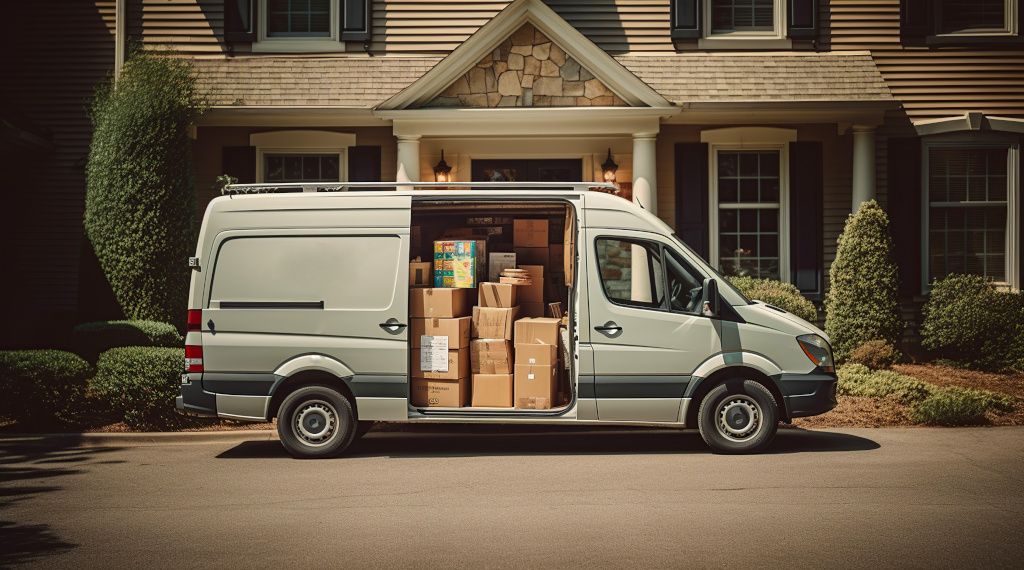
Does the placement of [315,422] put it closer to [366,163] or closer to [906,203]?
[366,163]

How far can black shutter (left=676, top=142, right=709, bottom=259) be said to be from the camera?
15047 mm

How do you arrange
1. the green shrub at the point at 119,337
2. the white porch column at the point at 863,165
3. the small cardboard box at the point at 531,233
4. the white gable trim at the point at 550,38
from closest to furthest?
the small cardboard box at the point at 531,233 → the green shrub at the point at 119,337 → the white gable trim at the point at 550,38 → the white porch column at the point at 863,165

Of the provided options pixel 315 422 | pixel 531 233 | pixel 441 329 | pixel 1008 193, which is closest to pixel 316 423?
pixel 315 422

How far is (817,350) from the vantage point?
8.55 meters

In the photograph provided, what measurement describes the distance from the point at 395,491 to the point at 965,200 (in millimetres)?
11769

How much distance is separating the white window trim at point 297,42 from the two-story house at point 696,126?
25 millimetres

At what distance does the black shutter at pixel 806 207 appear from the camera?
14992mm

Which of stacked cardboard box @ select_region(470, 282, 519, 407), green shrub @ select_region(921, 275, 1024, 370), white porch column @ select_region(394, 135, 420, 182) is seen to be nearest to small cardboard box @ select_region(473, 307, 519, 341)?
stacked cardboard box @ select_region(470, 282, 519, 407)

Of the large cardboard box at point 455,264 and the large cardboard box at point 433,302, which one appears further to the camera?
the large cardboard box at point 455,264

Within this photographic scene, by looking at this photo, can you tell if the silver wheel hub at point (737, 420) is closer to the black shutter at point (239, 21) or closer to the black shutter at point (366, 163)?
the black shutter at point (366, 163)

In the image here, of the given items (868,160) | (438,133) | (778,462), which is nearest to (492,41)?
(438,133)

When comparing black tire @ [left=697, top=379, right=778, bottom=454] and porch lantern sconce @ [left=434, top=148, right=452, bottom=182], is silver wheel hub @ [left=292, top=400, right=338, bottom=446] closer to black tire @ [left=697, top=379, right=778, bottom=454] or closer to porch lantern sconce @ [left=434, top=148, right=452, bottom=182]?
black tire @ [left=697, top=379, right=778, bottom=454]

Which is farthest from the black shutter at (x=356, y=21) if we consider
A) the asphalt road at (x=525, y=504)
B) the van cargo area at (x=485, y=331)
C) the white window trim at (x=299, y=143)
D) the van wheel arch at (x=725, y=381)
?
the van wheel arch at (x=725, y=381)

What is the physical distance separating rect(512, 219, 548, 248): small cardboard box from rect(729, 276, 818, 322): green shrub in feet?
15.5
